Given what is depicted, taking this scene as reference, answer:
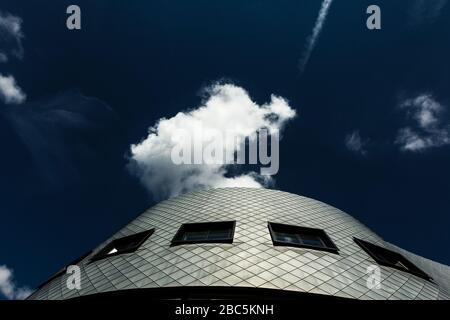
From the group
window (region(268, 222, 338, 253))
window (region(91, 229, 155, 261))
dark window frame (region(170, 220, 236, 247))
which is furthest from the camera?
window (region(91, 229, 155, 261))

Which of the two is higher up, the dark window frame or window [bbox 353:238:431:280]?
the dark window frame

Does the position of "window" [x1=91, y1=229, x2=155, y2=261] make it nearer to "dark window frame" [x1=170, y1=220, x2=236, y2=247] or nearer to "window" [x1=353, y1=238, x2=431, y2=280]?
"dark window frame" [x1=170, y1=220, x2=236, y2=247]

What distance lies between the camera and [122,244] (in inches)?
583

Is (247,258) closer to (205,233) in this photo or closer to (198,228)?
(205,233)

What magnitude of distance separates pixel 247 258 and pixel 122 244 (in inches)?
269

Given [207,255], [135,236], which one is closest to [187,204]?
[135,236]

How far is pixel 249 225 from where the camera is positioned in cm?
1302

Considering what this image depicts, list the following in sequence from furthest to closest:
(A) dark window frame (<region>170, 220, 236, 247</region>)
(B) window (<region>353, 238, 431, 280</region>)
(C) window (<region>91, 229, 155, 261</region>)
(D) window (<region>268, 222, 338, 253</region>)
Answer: (C) window (<region>91, 229, 155, 261</region>)
(B) window (<region>353, 238, 431, 280</region>)
(A) dark window frame (<region>170, 220, 236, 247</region>)
(D) window (<region>268, 222, 338, 253</region>)

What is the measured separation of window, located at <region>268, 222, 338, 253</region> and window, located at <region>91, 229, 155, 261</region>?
209 inches

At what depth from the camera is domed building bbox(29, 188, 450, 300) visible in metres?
9.46

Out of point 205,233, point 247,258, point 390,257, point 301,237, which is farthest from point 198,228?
point 390,257

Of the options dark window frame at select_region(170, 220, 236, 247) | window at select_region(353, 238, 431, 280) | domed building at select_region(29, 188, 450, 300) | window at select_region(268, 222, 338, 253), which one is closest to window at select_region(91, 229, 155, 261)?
domed building at select_region(29, 188, 450, 300)

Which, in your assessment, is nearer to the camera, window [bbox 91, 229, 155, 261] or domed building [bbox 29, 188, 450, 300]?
domed building [bbox 29, 188, 450, 300]
